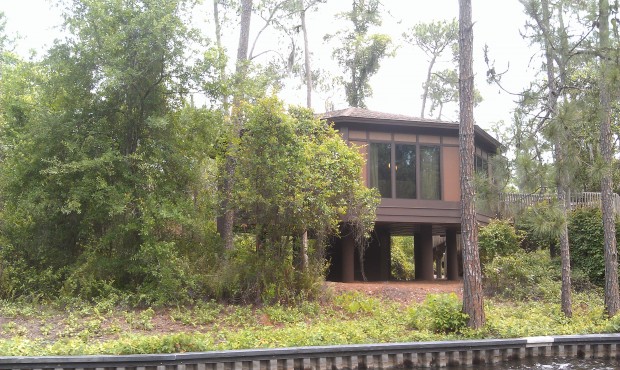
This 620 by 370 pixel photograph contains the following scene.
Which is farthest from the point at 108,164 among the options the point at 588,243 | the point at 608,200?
the point at 588,243

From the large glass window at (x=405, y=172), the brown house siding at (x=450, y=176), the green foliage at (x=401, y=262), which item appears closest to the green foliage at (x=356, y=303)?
the large glass window at (x=405, y=172)

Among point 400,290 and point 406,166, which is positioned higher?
point 406,166

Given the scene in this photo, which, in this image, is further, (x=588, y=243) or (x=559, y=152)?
(x=588, y=243)

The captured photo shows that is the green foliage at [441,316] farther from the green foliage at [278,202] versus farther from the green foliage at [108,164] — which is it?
the green foliage at [108,164]

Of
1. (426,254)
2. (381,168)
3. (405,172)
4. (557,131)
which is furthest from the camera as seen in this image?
(426,254)

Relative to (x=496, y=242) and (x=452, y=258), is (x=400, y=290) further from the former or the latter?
(x=452, y=258)

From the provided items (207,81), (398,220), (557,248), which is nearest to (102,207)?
(207,81)

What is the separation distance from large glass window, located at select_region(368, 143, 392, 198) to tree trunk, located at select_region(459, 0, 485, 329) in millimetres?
7336

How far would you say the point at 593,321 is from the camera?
1330cm

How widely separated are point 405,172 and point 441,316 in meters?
8.27

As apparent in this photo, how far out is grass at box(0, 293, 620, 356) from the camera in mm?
9820

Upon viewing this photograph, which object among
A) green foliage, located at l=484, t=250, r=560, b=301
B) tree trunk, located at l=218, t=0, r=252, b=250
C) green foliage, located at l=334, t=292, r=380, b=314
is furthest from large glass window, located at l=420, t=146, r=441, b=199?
tree trunk, located at l=218, t=0, r=252, b=250

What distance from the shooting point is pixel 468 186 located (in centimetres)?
1145

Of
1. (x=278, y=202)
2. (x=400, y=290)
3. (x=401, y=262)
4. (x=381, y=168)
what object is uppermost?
(x=381, y=168)
